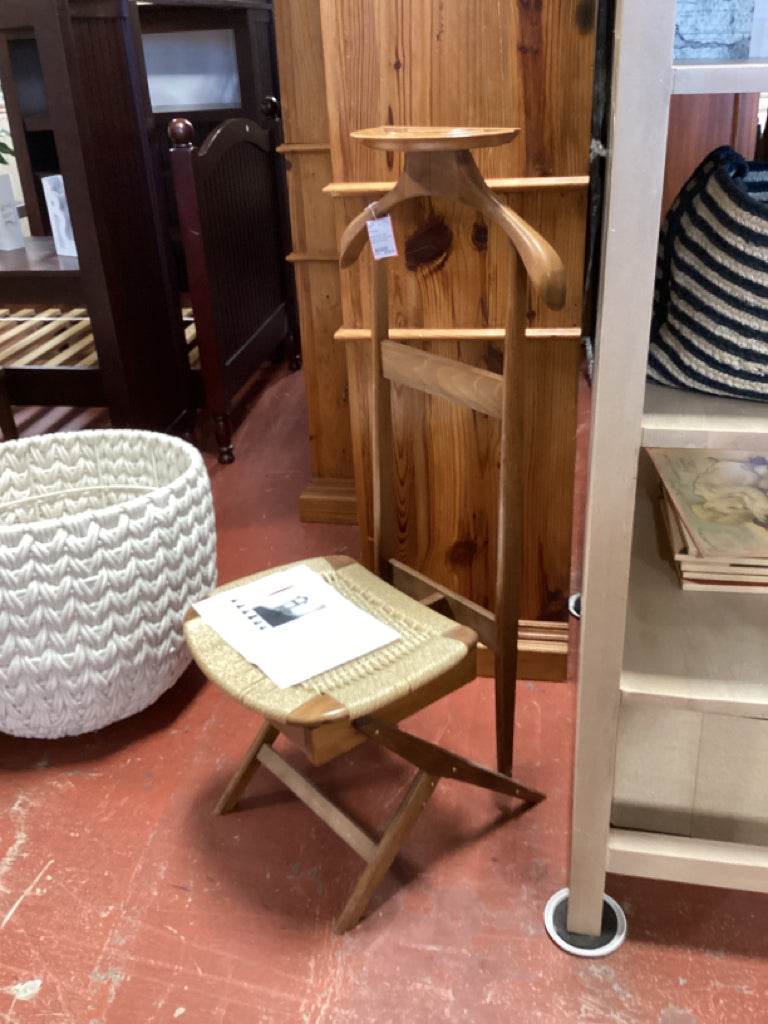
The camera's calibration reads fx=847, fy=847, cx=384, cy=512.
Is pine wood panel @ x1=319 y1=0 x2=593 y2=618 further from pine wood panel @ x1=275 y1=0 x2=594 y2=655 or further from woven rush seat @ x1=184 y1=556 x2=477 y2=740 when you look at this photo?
woven rush seat @ x1=184 y1=556 x2=477 y2=740

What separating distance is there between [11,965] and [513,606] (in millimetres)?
981

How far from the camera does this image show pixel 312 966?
131 centimetres

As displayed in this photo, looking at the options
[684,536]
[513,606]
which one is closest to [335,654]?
Answer: [513,606]

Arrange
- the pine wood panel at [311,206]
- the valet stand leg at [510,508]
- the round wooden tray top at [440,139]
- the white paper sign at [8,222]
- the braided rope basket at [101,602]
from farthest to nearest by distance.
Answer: the white paper sign at [8,222] < the pine wood panel at [311,206] < the braided rope basket at [101,602] < the valet stand leg at [510,508] < the round wooden tray top at [440,139]

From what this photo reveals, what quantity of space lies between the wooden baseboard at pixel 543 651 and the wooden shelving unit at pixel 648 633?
0.42m

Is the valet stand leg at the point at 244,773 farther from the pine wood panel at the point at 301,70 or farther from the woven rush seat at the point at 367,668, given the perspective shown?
the pine wood panel at the point at 301,70

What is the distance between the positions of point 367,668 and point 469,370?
1.66 ft

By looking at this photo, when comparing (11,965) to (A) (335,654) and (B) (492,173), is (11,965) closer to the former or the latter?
(A) (335,654)

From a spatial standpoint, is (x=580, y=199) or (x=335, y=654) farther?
(x=580, y=199)

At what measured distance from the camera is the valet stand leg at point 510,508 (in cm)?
125

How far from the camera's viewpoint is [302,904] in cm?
141

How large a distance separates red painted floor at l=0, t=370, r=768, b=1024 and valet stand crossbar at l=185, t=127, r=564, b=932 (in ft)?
0.27

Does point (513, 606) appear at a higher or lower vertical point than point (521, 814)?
higher

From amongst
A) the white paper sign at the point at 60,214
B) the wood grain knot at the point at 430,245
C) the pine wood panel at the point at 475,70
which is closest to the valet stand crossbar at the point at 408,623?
the wood grain knot at the point at 430,245
